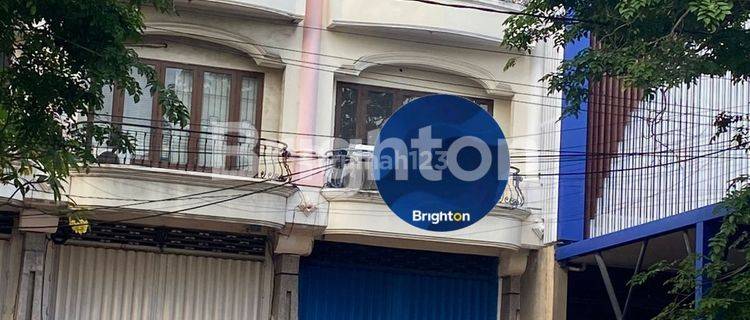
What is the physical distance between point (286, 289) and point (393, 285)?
1685 millimetres

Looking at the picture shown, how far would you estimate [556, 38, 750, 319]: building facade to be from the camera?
14.2 meters

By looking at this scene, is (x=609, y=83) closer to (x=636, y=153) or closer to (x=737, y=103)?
(x=636, y=153)

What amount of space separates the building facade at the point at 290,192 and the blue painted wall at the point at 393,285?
2 centimetres

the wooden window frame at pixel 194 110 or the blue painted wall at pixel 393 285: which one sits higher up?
the wooden window frame at pixel 194 110

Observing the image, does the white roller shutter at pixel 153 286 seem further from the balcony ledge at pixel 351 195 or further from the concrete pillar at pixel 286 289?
the balcony ledge at pixel 351 195

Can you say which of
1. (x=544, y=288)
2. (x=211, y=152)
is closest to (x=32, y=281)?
(x=211, y=152)

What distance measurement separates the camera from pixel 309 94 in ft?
54.5

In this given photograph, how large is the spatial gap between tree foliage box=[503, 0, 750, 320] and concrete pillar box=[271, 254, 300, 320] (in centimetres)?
626

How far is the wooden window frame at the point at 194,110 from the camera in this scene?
1625cm

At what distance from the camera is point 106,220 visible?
16.0 metres

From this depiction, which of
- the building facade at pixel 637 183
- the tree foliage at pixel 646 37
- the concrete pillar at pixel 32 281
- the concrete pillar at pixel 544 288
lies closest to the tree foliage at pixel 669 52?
the tree foliage at pixel 646 37

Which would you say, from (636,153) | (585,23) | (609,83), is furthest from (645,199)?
(585,23)

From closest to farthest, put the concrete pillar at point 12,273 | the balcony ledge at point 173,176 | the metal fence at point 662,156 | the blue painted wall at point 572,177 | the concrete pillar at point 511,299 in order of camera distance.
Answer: the metal fence at point 662,156
the balcony ledge at point 173,176
the concrete pillar at point 12,273
the blue painted wall at point 572,177
the concrete pillar at point 511,299

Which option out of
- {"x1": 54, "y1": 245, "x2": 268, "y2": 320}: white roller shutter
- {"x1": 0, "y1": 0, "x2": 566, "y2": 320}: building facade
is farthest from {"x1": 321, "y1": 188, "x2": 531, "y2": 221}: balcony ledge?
{"x1": 54, "y1": 245, "x2": 268, "y2": 320}: white roller shutter
